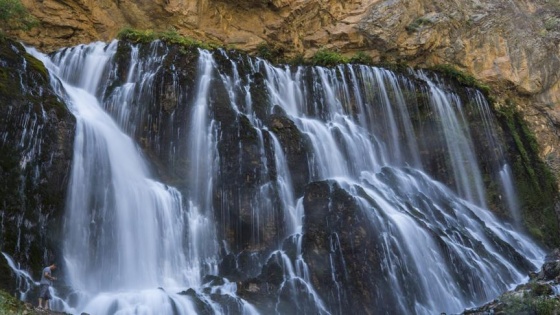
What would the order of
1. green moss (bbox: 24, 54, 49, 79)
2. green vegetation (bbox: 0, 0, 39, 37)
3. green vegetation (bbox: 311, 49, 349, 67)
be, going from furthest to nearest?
1. green vegetation (bbox: 311, 49, 349, 67)
2. green vegetation (bbox: 0, 0, 39, 37)
3. green moss (bbox: 24, 54, 49, 79)

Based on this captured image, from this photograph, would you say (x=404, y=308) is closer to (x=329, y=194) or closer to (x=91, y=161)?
(x=329, y=194)

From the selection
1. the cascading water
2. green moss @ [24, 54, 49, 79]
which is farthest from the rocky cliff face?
green moss @ [24, 54, 49, 79]

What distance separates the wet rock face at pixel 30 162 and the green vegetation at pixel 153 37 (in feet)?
20.1

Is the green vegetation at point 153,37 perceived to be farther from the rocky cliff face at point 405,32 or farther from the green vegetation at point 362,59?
the green vegetation at point 362,59

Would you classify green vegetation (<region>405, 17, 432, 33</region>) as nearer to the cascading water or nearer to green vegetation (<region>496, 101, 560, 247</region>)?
the cascading water

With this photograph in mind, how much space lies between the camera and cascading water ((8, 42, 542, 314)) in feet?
47.2

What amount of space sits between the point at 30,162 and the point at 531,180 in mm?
20075

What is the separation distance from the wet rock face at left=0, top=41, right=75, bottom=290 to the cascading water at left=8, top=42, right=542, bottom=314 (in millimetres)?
478

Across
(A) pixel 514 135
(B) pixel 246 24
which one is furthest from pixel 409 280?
(B) pixel 246 24

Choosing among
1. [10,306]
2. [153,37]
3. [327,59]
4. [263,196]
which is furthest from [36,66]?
[327,59]

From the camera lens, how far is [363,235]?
15.3 meters

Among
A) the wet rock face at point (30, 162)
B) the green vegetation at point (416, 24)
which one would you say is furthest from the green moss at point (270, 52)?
the wet rock face at point (30, 162)

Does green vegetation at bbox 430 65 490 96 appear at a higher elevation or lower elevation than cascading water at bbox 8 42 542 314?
higher

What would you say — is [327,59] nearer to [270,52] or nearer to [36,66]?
[270,52]
